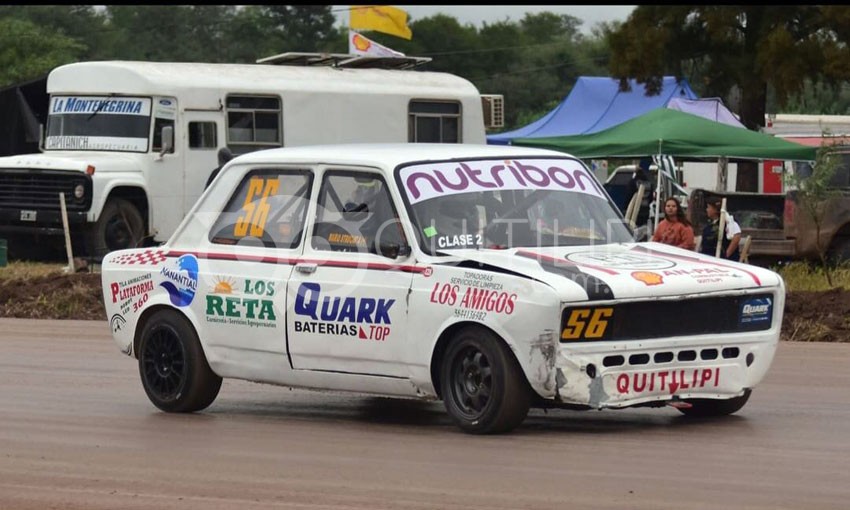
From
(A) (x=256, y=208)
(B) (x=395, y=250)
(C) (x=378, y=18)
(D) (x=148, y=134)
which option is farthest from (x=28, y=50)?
(B) (x=395, y=250)

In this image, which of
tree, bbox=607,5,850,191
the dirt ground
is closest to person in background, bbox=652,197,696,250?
the dirt ground

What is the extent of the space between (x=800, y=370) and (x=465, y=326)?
14.4 feet

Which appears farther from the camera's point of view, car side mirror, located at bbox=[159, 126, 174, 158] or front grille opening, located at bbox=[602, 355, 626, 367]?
car side mirror, located at bbox=[159, 126, 174, 158]

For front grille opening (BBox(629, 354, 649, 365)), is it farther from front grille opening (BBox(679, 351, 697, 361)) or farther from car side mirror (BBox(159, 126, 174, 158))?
car side mirror (BBox(159, 126, 174, 158))

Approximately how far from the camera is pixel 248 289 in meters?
9.52

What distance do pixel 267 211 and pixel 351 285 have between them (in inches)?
37.1

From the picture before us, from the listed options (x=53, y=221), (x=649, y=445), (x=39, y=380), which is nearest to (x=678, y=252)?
(x=649, y=445)

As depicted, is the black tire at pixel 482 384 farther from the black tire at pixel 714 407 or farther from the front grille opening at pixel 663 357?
the black tire at pixel 714 407

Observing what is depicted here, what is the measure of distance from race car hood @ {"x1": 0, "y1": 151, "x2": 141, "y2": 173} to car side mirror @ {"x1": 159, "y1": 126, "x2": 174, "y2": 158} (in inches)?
17.1

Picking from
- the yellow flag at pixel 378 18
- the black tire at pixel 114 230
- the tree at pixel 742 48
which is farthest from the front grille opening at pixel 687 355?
the yellow flag at pixel 378 18

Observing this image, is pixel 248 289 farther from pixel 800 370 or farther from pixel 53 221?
pixel 53 221

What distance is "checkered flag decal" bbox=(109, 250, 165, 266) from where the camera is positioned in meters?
10.1

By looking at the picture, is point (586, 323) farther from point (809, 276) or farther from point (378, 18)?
point (378, 18)

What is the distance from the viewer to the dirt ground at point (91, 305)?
15.3 metres
